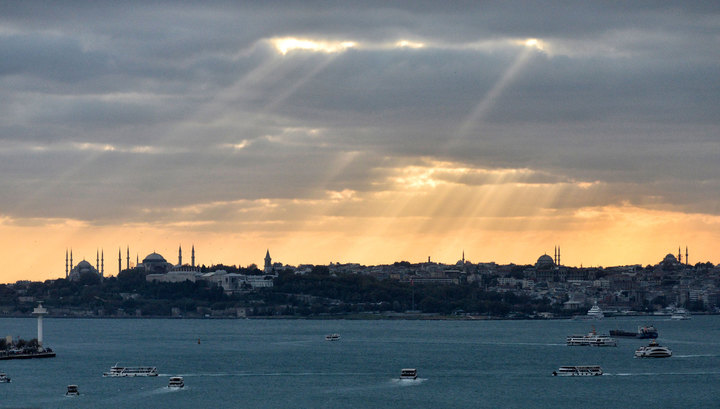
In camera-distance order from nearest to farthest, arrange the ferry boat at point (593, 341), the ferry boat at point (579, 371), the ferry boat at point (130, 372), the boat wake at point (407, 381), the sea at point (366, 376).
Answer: the sea at point (366, 376), the boat wake at point (407, 381), the ferry boat at point (130, 372), the ferry boat at point (579, 371), the ferry boat at point (593, 341)

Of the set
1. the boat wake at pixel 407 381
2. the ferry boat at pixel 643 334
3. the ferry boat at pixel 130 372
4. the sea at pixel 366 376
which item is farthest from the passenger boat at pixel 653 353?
the ferry boat at pixel 130 372

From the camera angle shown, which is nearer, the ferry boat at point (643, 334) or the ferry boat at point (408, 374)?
the ferry boat at point (408, 374)

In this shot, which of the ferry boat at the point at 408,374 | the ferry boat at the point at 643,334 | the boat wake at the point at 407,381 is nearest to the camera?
the boat wake at the point at 407,381

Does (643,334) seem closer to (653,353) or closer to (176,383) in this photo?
(653,353)

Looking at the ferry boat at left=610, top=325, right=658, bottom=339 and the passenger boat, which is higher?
the ferry boat at left=610, top=325, right=658, bottom=339

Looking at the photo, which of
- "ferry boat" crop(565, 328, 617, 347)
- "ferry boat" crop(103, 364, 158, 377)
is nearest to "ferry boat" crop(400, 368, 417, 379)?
"ferry boat" crop(103, 364, 158, 377)

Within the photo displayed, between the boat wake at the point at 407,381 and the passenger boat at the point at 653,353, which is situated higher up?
the passenger boat at the point at 653,353

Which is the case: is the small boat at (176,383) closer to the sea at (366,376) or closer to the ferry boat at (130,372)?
the sea at (366,376)

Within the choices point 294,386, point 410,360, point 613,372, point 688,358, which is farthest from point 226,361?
point 688,358

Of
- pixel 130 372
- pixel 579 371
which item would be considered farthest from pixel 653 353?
pixel 130 372

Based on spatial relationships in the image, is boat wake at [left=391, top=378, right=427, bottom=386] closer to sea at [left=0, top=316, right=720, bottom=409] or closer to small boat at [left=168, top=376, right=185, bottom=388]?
sea at [left=0, top=316, right=720, bottom=409]
